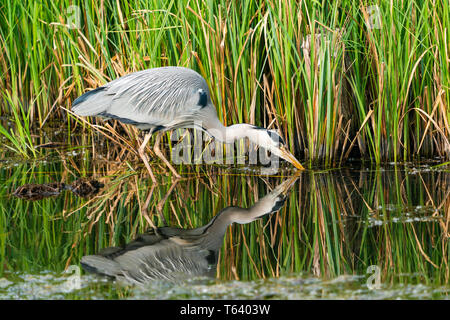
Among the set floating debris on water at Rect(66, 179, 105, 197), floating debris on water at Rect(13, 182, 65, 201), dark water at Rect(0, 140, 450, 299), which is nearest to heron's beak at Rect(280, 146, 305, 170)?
dark water at Rect(0, 140, 450, 299)

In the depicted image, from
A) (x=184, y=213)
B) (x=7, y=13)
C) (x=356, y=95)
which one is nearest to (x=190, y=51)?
(x=356, y=95)

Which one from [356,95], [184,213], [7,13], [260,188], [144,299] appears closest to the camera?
[144,299]

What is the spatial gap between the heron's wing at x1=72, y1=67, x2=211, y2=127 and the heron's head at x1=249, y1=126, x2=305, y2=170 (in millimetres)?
540

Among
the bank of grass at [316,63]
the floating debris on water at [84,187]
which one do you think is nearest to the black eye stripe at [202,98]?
the bank of grass at [316,63]

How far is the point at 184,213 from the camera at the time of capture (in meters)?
4.93

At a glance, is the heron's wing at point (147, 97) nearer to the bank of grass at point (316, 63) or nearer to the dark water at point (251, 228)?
the bank of grass at point (316, 63)

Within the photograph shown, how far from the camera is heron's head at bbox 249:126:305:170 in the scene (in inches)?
235

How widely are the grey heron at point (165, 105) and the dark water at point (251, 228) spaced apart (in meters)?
0.33

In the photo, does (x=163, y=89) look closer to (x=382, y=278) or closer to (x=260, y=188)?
(x=260, y=188)

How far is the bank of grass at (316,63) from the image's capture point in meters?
5.90

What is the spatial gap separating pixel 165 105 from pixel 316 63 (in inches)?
54.2

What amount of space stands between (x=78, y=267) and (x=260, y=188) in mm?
2176

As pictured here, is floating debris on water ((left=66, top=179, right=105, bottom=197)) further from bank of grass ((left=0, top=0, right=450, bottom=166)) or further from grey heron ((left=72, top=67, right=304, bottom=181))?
bank of grass ((left=0, top=0, right=450, bottom=166))

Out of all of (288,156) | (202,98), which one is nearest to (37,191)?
(202,98)
